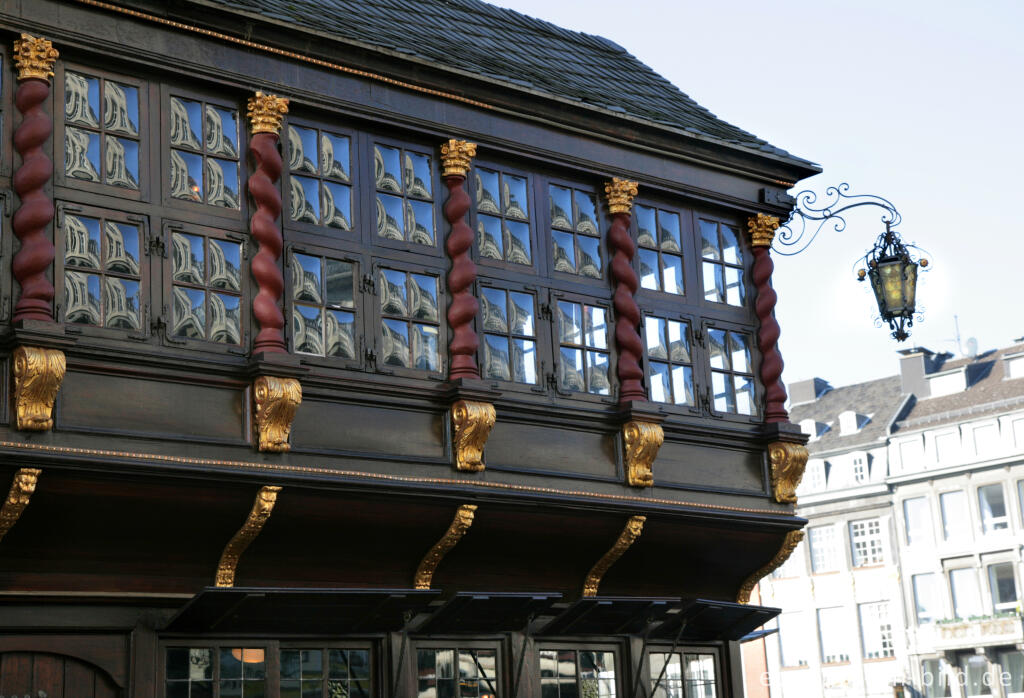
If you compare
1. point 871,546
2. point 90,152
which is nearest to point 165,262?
point 90,152

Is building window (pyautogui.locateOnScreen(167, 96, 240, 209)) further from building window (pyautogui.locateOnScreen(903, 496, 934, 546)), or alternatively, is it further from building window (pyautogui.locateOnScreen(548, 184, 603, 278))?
building window (pyautogui.locateOnScreen(903, 496, 934, 546))

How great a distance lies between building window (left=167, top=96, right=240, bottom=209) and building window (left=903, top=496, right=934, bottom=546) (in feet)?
135

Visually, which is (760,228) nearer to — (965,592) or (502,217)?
(502,217)

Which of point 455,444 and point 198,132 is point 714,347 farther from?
point 198,132

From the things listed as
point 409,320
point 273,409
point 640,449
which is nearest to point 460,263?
point 409,320

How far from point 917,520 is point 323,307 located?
41.2 metres

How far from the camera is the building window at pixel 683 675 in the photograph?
16141 millimetres

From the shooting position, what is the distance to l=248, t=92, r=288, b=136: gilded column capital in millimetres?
13508

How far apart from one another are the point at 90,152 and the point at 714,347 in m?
7.08

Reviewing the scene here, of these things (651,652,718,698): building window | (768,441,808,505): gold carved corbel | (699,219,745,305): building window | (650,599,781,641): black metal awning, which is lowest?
(651,652,718,698): building window

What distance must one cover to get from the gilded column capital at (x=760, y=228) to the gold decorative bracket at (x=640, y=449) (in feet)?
10.2

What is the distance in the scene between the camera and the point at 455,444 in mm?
13867

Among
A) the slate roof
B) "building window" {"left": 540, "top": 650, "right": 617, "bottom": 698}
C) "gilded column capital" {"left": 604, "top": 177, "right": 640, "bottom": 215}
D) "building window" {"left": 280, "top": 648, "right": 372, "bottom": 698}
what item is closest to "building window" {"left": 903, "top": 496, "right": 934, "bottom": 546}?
the slate roof

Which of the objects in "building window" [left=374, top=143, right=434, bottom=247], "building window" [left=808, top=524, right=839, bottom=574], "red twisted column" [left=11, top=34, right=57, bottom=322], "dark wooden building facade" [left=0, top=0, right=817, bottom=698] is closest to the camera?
"red twisted column" [left=11, top=34, right=57, bottom=322]
